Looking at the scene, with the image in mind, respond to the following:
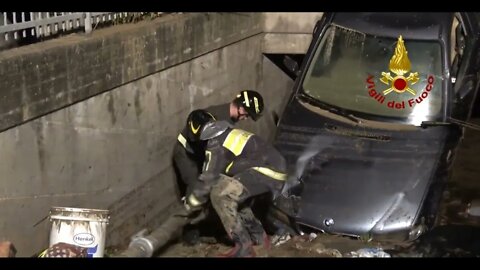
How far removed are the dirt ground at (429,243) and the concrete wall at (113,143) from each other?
107 centimetres

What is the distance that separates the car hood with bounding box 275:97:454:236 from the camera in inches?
235

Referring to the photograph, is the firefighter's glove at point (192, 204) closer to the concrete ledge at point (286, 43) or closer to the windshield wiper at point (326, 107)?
the windshield wiper at point (326, 107)

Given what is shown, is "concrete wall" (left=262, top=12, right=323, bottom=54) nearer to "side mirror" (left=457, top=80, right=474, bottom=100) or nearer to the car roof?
the car roof

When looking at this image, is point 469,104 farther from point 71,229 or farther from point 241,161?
point 71,229

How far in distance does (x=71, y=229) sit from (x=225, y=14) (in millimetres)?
4837

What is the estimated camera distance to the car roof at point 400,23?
24.3ft

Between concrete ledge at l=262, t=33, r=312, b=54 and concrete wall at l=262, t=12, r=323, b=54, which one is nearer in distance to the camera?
concrete wall at l=262, t=12, r=323, b=54

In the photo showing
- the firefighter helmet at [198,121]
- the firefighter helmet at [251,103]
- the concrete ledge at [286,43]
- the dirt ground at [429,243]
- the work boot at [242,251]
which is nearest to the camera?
the work boot at [242,251]

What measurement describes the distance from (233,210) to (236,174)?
0.38m

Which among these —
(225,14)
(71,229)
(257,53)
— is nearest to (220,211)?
(71,229)

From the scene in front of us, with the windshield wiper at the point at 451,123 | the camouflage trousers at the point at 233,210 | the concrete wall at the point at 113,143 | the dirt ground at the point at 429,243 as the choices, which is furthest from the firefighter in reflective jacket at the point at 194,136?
the windshield wiper at the point at 451,123

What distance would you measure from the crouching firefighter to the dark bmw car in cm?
25

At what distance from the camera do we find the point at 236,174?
20.5ft

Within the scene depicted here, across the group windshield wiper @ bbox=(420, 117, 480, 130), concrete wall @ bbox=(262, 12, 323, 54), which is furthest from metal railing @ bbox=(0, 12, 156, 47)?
concrete wall @ bbox=(262, 12, 323, 54)
